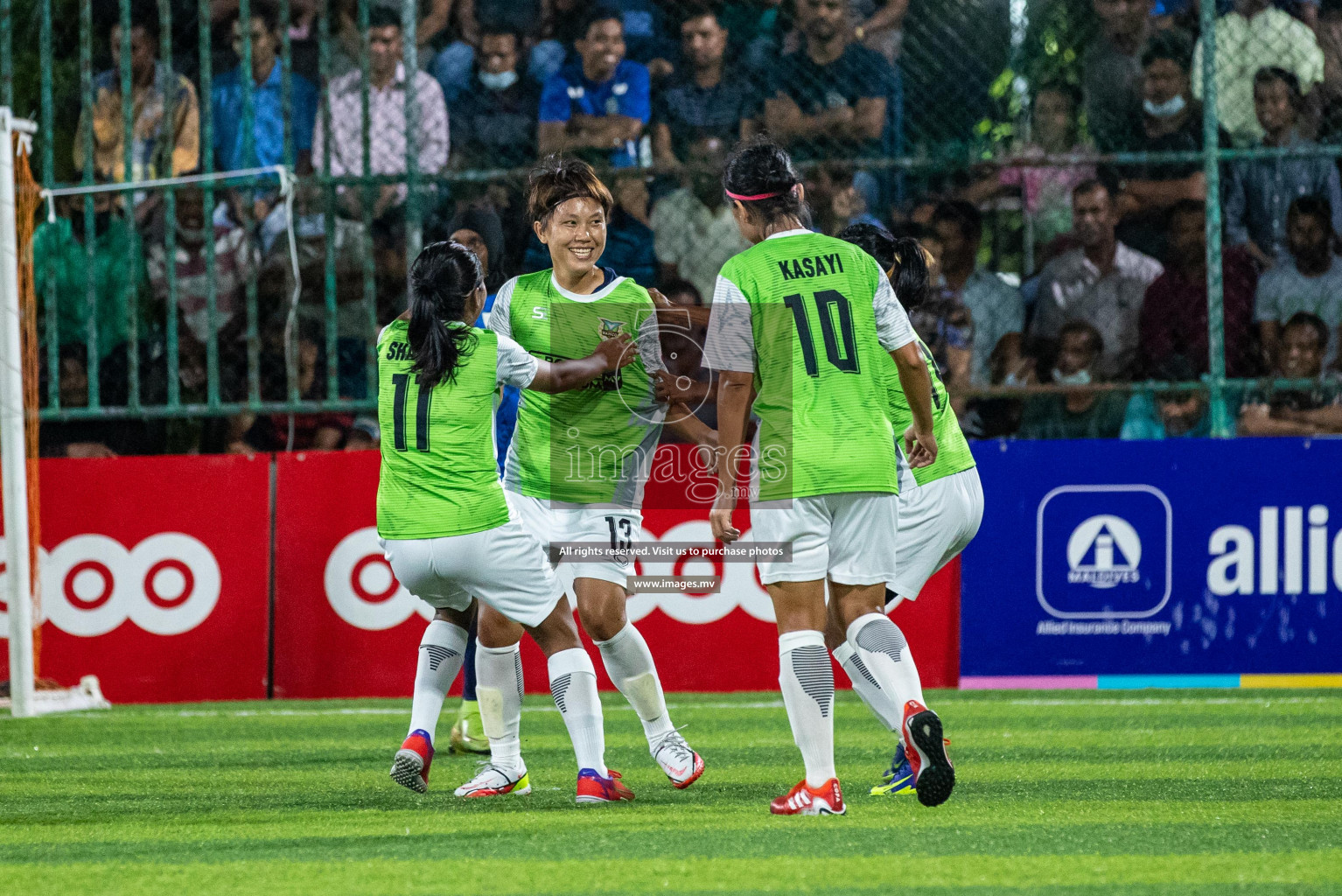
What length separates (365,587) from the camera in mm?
9680

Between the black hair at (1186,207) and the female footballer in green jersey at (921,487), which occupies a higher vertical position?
the black hair at (1186,207)

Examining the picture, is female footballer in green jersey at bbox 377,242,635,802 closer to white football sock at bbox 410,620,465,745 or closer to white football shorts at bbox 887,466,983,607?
white football sock at bbox 410,620,465,745

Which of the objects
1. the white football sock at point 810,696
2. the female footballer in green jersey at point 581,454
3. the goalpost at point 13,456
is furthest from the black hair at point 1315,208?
the goalpost at point 13,456

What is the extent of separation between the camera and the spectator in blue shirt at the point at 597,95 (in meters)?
10.5

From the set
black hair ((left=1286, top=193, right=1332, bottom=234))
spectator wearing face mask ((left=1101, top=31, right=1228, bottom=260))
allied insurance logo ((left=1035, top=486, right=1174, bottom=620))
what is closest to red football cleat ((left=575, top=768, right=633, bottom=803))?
allied insurance logo ((left=1035, top=486, right=1174, bottom=620))

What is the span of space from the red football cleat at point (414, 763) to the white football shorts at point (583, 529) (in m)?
0.75

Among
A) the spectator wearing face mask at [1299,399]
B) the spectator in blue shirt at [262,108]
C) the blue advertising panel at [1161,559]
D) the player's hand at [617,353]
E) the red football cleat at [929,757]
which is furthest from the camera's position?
the spectator in blue shirt at [262,108]

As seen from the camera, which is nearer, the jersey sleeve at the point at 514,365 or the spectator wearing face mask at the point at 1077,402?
the jersey sleeve at the point at 514,365

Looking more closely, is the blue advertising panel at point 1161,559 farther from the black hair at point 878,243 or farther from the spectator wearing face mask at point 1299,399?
the black hair at point 878,243

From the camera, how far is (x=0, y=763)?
23.1 ft

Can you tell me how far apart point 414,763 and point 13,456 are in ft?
15.4

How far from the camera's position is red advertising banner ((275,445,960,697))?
9.65 meters

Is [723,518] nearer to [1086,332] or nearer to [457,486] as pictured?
[457,486]

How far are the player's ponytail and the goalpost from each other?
529 centimetres
